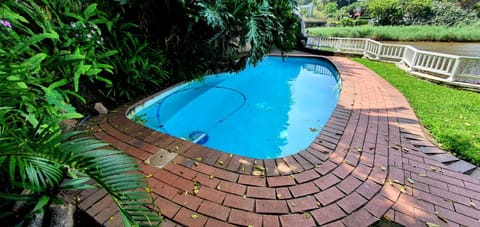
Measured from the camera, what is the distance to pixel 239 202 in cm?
158

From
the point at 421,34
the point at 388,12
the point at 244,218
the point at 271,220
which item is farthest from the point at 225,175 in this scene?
the point at 388,12

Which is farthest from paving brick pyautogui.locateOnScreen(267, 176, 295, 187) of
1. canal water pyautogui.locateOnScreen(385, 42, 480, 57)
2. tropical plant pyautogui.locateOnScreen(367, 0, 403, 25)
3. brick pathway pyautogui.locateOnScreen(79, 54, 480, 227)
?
tropical plant pyautogui.locateOnScreen(367, 0, 403, 25)

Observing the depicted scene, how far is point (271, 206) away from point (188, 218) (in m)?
0.61

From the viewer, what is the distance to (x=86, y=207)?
149 centimetres

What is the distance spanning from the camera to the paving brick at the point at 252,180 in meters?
1.76

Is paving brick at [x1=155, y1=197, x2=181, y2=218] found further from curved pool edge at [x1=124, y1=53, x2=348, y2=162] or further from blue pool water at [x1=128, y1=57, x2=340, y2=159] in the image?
blue pool water at [x1=128, y1=57, x2=340, y2=159]

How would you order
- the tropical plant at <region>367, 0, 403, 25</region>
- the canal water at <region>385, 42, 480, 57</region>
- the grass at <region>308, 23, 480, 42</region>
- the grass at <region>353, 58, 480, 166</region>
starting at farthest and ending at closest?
the tropical plant at <region>367, 0, 403, 25</region> < the grass at <region>308, 23, 480, 42</region> < the canal water at <region>385, 42, 480, 57</region> < the grass at <region>353, 58, 480, 166</region>

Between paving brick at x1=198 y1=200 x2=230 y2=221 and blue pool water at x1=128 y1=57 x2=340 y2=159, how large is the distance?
1.50 meters

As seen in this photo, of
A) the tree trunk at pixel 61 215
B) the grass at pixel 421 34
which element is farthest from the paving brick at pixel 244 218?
the grass at pixel 421 34

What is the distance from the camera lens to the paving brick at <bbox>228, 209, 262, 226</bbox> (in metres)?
1.41

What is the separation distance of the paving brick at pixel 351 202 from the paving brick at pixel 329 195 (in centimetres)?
4

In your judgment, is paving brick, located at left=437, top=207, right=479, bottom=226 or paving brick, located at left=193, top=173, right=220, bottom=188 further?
paving brick, located at left=193, top=173, right=220, bottom=188

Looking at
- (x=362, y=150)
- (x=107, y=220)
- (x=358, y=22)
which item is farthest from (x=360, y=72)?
(x=358, y=22)

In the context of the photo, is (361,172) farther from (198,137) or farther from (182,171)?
(198,137)
